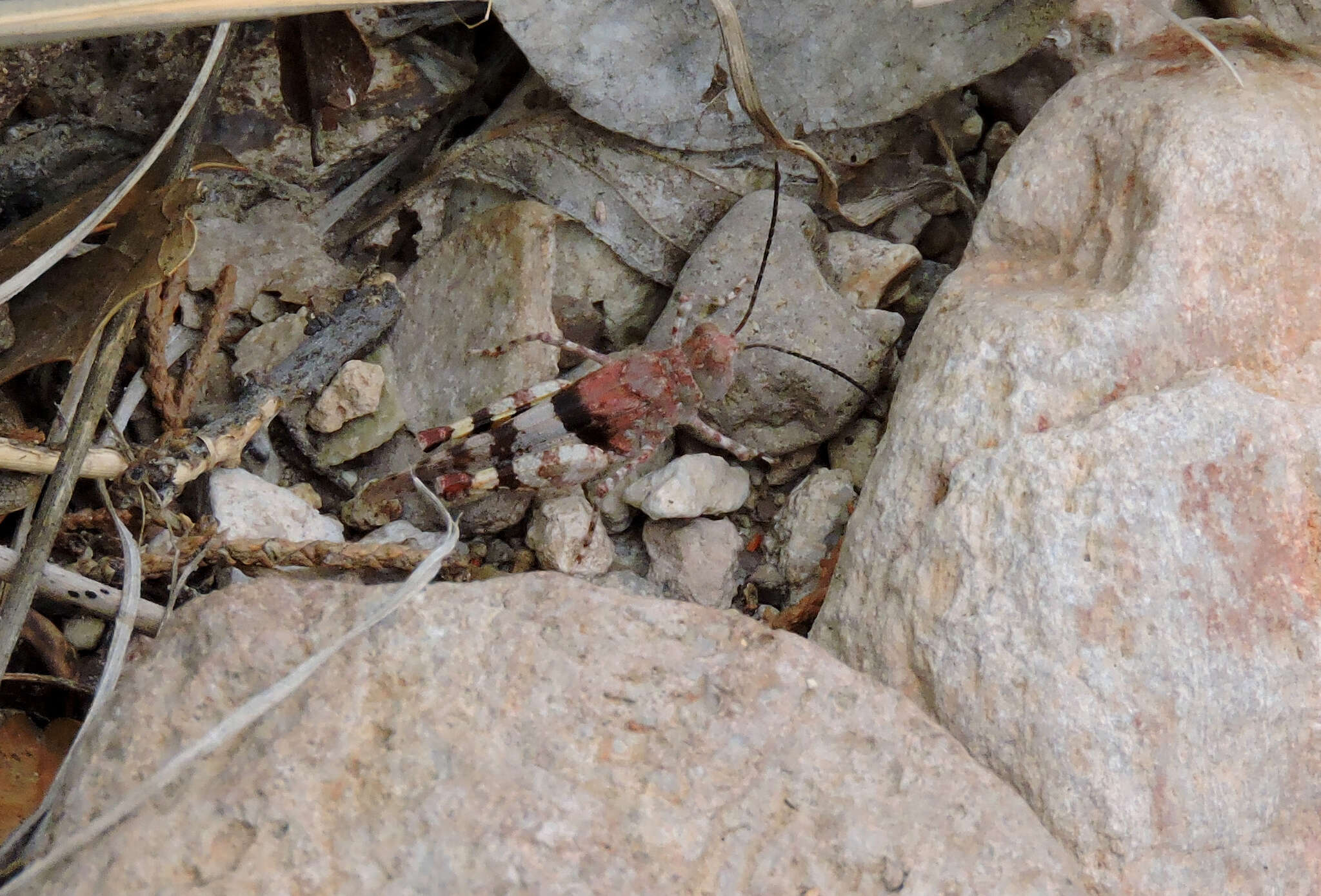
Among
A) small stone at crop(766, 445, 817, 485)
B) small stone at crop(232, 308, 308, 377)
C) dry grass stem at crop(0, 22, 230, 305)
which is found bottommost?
small stone at crop(766, 445, 817, 485)

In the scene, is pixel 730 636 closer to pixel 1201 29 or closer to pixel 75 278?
pixel 75 278

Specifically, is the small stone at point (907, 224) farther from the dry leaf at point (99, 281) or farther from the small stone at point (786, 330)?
the dry leaf at point (99, 281)

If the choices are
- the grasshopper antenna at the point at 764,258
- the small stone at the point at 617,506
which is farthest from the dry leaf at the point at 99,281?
the grasshopper antenna at the point at 764,258

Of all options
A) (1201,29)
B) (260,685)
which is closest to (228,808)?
(260,685)

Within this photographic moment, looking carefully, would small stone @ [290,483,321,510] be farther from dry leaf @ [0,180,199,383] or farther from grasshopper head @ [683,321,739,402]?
grasshopper head @ [683,321,739,402]

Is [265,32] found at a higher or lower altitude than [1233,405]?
higher

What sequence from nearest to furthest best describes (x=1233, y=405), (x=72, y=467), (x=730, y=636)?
(x=730, y=636)
(x=1233, y=405)
(x=72, y=467)

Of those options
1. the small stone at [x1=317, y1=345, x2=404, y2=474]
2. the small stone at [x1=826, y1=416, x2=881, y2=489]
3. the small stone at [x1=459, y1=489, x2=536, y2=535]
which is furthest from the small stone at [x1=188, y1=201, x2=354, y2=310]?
the small stone at [x1=826, y1=416, x2=881, y2=489]
